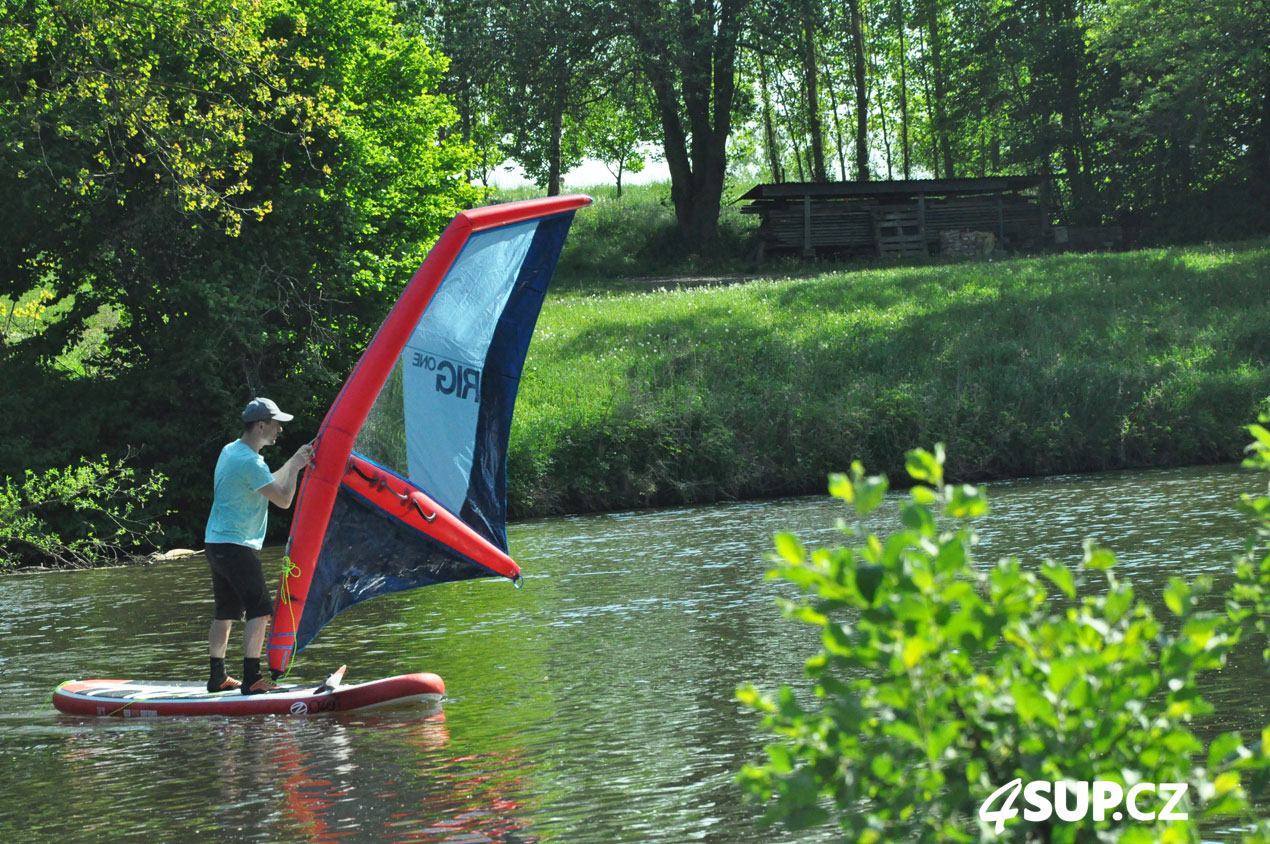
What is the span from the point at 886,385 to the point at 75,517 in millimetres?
14862

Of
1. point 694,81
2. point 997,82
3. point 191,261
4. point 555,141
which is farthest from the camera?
point 997,82

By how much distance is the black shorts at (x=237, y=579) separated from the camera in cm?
830

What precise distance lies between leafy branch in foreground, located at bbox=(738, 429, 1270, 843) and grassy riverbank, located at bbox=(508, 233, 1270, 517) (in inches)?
766

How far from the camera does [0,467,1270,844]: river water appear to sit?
585 cm

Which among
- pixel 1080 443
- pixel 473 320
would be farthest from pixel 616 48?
pixel 473 320

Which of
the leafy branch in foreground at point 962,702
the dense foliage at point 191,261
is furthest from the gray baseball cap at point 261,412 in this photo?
the dense foliage at point 191,261

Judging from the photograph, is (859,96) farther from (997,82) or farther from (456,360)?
(456,360)

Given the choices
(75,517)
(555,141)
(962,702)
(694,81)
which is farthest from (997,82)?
(962,702)

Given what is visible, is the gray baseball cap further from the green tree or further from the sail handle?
the green tree

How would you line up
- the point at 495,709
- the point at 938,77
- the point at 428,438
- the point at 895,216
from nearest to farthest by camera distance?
the point at 495,709 → the point at 428,438 → the point at 895,216 → the point at 938,77

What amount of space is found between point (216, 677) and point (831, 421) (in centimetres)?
1570

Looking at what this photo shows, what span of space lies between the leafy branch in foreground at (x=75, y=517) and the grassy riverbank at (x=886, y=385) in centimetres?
633

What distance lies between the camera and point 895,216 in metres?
42.9

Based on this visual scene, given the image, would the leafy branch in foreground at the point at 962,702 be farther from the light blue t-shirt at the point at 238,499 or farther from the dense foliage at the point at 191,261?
the dense foliage at the point at 191,261
